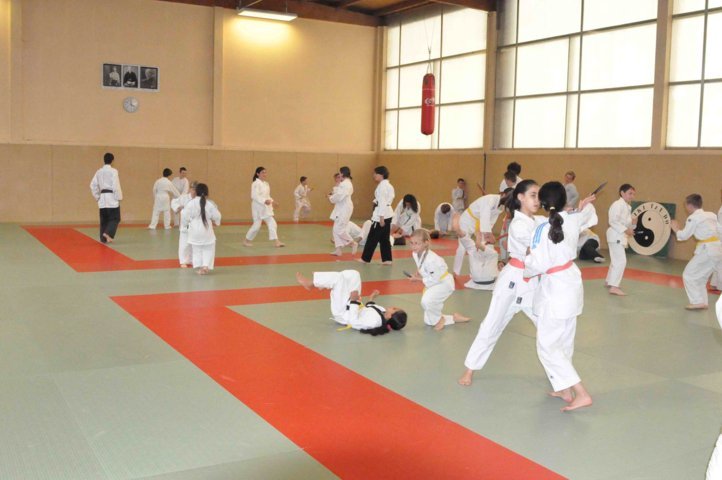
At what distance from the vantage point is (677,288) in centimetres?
1013

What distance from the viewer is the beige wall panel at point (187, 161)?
18.9 m

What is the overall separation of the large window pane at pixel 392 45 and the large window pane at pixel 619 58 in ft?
23.4

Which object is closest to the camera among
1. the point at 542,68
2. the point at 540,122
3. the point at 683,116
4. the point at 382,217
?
the point at 382,217

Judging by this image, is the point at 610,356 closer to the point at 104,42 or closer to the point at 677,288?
the point at 677,288

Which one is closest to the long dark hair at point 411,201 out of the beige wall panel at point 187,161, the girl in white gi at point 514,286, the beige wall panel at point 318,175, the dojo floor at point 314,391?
the dojo floor at point 314,391

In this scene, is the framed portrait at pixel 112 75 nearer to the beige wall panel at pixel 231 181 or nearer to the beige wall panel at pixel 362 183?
the beige wall panel at pixel 231 181

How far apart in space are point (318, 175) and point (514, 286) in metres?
16.3

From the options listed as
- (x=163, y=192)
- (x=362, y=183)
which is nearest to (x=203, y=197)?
(x=163, y=192)

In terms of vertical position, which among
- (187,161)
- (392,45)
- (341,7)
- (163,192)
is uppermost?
(341,7)

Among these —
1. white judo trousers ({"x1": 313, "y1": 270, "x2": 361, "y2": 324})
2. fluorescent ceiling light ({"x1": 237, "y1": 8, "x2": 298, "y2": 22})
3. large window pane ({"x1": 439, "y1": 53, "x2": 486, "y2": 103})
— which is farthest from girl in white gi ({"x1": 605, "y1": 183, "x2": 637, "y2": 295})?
fluorescent ceiling light ({"x1": 237, "y1": 8, "x2": 298, "y2": 22})

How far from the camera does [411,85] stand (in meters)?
20.8

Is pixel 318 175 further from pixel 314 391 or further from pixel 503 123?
pixel 314 391

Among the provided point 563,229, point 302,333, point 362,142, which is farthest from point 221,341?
point 362,142

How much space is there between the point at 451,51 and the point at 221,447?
663 inches
